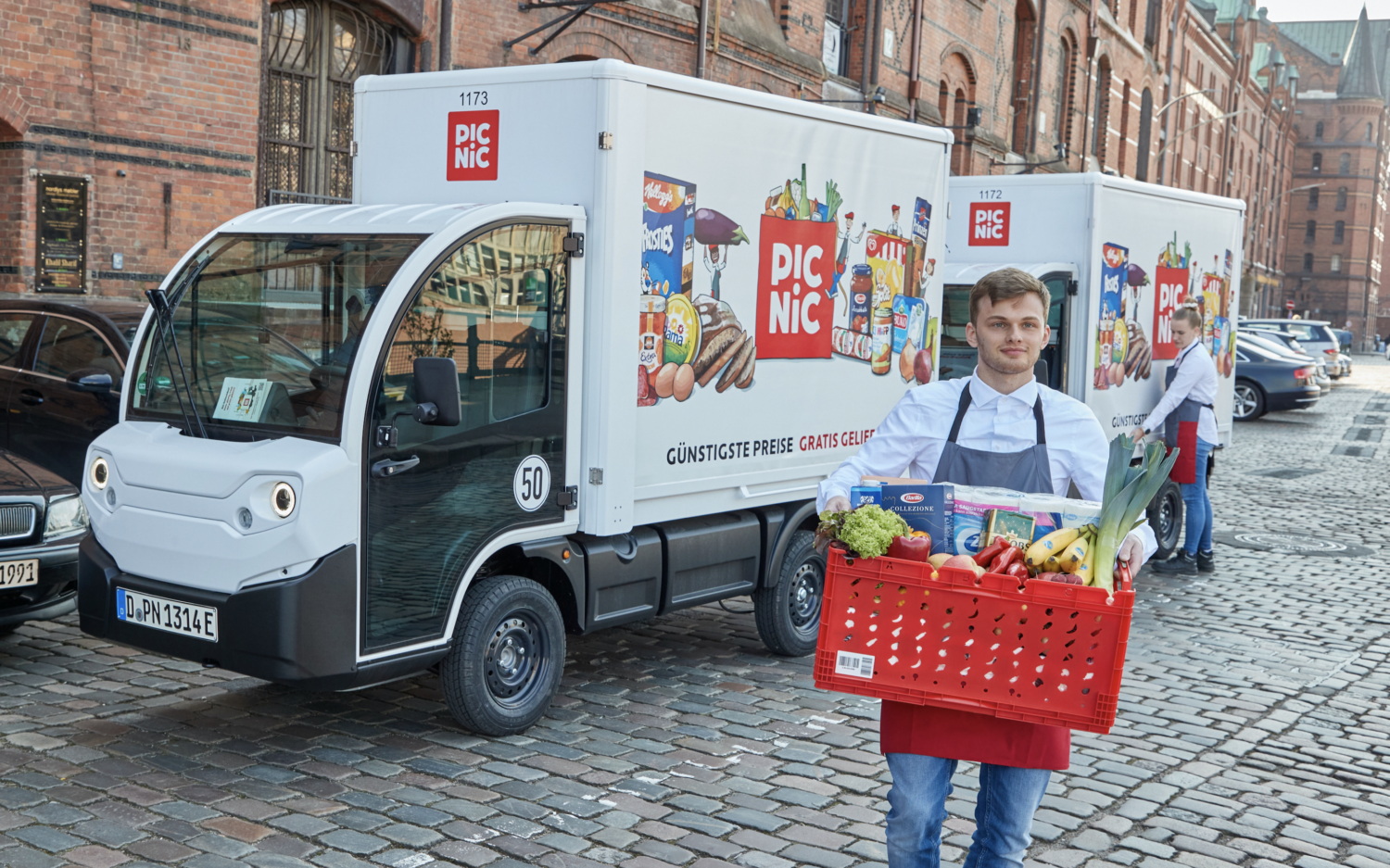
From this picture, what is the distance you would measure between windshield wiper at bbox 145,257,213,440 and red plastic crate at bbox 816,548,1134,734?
10.4ft

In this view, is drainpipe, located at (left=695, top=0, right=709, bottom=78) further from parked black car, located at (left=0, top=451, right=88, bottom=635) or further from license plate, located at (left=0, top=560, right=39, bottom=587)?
license plate, located at (left=0, top=560, right=39, bottom=587)

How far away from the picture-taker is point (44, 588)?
646cm

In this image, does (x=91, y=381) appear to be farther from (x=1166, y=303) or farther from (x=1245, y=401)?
(x=1245, y=401)

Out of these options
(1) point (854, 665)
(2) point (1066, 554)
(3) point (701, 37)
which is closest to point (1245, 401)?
(3) point (701, 37)

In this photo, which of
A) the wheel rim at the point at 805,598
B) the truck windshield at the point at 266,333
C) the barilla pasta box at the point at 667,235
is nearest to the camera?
the truck windshield at the point at 266,333

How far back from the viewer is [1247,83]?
76.6 m

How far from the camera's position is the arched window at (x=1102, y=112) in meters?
40.1

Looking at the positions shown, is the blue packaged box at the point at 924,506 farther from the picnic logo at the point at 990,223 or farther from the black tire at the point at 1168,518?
the black tire at the point at 1168,518

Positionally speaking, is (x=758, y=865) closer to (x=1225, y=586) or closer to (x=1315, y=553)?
(x=1225, y=586)

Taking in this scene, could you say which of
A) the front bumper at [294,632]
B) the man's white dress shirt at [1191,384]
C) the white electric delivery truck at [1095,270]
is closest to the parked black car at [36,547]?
the front bumper at [294,632]

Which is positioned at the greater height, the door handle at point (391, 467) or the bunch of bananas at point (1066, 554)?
the bunch of bananas at point (1066, 554)

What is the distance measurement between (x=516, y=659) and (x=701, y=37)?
14514mm

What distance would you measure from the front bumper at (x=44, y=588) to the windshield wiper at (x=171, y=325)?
1449 mm

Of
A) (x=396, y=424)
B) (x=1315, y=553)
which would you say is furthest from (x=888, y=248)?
(x=1315, y=553)
